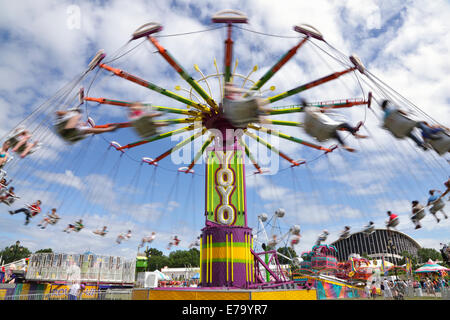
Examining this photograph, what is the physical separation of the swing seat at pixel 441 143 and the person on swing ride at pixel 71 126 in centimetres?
922

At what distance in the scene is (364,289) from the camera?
24859 mm

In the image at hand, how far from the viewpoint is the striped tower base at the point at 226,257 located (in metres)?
11.3

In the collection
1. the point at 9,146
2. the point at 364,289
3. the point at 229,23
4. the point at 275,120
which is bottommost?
the point at 364,289

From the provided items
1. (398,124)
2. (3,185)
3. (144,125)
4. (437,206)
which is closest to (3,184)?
(3,185)

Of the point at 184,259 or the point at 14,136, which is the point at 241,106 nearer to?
the point at 14,136

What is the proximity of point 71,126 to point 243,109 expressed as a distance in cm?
508

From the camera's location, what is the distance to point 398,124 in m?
7.19

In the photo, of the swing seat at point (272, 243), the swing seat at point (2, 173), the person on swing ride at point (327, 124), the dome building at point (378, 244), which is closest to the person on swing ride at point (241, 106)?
the person on swing ride at point (327, 124)

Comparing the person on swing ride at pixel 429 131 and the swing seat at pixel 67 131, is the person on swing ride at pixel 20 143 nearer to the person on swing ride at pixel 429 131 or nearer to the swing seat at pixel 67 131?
the swing seat at pixel 67 131

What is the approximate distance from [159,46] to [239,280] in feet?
32.6

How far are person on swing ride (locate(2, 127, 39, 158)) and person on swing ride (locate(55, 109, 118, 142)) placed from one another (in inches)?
85.1

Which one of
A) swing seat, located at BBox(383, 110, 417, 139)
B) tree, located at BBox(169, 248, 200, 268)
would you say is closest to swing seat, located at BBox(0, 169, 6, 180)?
swing seat, located at BBox(383, 110, 417, 139)

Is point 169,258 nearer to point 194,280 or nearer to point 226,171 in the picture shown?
point 194,280
